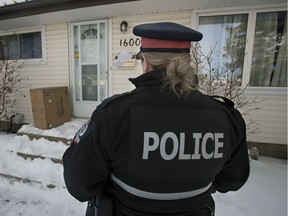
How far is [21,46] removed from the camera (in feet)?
A: 16.7

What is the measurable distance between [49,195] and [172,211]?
2.27 metres

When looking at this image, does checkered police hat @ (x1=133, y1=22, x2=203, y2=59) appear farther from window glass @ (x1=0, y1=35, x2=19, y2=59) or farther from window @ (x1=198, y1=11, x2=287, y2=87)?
window glass @ (x1=0, y1=35, x2=19, y2=59)

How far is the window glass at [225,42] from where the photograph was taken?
145 inches

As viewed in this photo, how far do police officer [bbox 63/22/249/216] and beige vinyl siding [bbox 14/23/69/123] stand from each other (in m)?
4.33

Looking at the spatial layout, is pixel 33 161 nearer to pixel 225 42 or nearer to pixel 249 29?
pixel 225 42

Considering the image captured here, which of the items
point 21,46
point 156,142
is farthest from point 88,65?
point 156,142

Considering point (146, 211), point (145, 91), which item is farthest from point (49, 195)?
point (145, 91)

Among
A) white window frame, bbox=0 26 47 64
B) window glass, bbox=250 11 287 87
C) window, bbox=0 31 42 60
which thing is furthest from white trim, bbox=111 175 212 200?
window, bbox=0 31 42 60

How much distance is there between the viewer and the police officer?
0.74 m

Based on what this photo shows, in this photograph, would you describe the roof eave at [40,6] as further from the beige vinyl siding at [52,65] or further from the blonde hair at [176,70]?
the blonde hair at [176,70]

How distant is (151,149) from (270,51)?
395 cm

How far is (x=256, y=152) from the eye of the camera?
3.50 meters

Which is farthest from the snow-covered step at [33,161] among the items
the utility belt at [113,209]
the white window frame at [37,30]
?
the white window frame at [37,30]

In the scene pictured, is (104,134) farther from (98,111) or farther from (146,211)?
(146,211)
